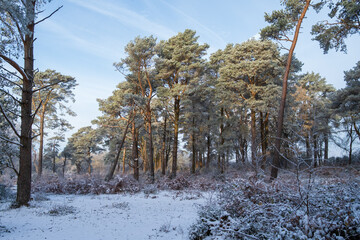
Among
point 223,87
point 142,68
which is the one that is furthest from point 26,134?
point 223,87

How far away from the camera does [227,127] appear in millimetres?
20562

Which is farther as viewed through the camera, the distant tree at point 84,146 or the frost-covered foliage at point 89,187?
the distant tree at point 84,146

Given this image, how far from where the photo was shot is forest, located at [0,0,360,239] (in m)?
2.93

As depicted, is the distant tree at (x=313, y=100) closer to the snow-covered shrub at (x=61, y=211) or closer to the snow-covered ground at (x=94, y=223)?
the snow-covered ground at (x=94, y=223)

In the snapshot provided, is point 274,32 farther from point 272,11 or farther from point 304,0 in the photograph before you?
point 304,0

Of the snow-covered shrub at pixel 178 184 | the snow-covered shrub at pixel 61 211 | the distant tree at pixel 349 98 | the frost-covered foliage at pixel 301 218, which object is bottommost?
the snow-covered shrub at pixel 178 184

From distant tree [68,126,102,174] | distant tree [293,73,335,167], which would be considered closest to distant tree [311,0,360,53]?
distant tree [293,73,335,167]

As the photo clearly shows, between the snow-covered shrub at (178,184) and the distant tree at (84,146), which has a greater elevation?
the distant tree at (84,146)

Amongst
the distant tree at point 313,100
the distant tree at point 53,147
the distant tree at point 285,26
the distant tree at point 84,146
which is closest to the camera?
the distant tree at point 285,26

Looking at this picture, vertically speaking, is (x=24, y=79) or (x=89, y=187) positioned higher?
(x=24, y=79)

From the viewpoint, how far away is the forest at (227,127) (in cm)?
293

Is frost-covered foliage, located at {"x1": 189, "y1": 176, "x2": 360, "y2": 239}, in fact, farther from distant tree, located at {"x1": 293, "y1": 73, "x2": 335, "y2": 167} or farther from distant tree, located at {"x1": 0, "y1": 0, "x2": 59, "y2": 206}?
distant tree, located at {"x1": 293, "y1": 73, "x2": 335, "y2": 167}

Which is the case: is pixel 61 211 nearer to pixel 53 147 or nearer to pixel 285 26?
pixel 285 26

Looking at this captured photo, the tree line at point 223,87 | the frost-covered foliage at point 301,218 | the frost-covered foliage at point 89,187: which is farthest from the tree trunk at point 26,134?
the frost-covered foliage at point 301,218
